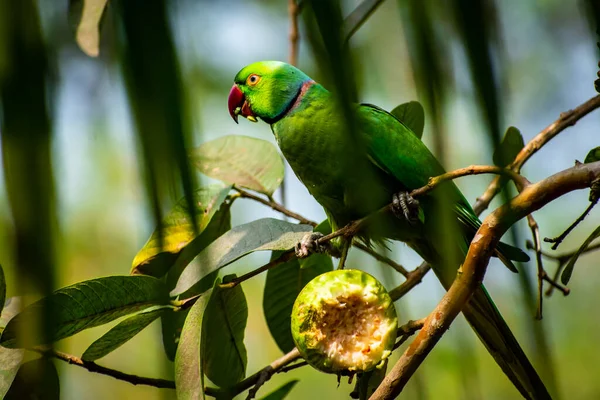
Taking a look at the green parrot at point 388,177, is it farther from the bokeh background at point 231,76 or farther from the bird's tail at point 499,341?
the bokeh background at point 231,76

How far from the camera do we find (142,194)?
1.09 ft

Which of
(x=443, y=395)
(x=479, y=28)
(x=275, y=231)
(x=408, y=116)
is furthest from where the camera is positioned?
(x=443, y=395)

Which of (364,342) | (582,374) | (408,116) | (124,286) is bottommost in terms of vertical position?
(582,374)

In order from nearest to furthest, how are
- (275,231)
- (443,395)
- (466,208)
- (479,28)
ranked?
(479,28) → (275,231) → (466,208) → (443,395)

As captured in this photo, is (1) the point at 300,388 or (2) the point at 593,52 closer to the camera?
(2) the point at 593,52

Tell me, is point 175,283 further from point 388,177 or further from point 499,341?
point 499,341

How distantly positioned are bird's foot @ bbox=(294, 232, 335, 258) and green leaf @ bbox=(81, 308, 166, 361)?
0.36 m

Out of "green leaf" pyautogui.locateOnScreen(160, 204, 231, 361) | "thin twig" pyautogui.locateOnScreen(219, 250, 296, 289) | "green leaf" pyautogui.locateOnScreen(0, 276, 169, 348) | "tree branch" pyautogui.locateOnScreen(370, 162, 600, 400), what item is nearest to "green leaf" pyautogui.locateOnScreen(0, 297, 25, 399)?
"green leaf" pyautogui.locateOnScreen(0, 276, 169, 348)

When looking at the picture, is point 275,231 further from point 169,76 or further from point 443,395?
point 443,395

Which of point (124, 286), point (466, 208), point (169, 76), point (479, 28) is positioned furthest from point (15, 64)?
point (466, 208)

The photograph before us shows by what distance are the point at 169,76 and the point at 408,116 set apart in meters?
1.86

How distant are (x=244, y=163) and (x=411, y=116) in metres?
0.59

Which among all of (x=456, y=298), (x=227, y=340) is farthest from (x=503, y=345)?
(x=227, y=340)

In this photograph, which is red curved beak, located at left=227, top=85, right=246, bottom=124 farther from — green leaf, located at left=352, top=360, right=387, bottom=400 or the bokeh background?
green leaf, located at left=352, top=360, right=387, bottom=400
